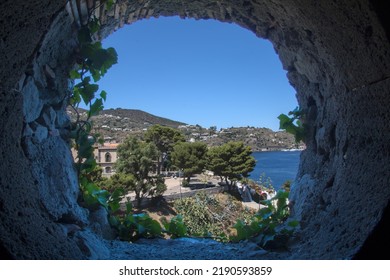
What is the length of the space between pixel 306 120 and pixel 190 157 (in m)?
20.0

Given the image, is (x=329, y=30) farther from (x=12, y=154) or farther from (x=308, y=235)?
(x=12, y=154)

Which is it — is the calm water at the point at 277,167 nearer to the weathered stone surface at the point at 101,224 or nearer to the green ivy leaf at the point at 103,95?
the weathered stone surface at the point at 101,224

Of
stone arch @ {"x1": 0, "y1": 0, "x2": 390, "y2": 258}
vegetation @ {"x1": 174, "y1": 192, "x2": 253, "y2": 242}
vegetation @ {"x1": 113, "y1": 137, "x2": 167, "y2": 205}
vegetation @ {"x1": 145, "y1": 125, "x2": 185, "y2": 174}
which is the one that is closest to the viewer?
stone arch @ {"x1": 0, "y1": 0, "x2": 390, "y2": 258}

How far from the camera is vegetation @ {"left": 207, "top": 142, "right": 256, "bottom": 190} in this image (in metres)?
21.7

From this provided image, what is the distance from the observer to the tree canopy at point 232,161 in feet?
71.3

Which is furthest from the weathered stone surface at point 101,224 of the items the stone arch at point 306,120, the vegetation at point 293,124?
the vegetation at point 293,124

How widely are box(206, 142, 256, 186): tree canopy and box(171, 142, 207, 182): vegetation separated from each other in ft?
1.92

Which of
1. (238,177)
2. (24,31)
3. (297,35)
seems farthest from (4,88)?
(238,177)

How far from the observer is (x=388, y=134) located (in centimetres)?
133

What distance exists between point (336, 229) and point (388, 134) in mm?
554

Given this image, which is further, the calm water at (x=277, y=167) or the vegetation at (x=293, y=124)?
the calm water at (x=277, y=167)

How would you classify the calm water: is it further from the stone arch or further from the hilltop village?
the stone arch

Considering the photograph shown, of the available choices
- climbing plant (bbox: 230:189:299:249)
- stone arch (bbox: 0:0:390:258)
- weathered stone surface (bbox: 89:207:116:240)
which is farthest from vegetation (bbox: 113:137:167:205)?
stone arch (bbox: 0:0:390:258)

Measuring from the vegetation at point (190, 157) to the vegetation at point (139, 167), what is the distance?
4.48 metres
